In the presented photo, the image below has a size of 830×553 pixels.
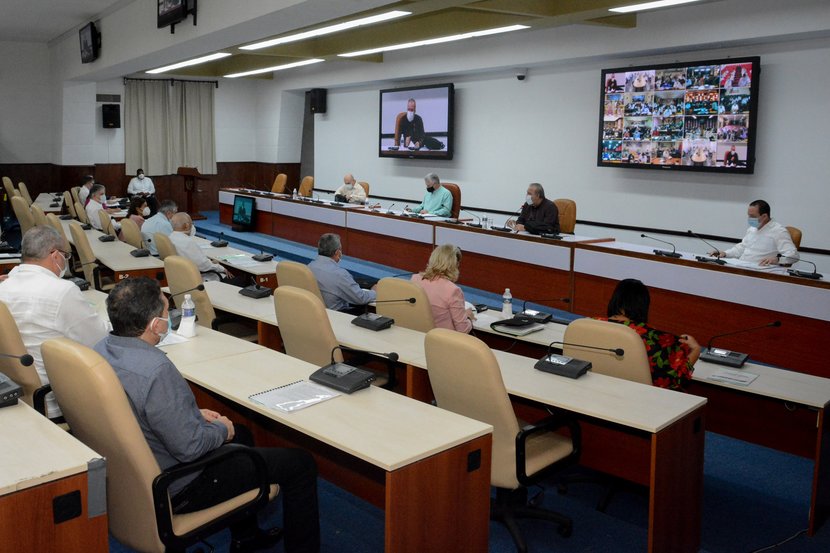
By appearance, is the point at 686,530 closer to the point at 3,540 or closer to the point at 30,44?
the point at 3,540

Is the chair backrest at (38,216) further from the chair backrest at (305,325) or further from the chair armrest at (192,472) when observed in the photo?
the chair armrest at (192,472)

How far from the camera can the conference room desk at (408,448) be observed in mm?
2402

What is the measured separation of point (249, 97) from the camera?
16.3 m

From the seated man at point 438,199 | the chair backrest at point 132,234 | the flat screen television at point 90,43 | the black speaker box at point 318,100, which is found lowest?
the chair backrest at point 132,234

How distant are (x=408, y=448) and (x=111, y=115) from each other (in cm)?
1373

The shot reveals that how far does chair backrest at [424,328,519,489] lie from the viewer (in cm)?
293

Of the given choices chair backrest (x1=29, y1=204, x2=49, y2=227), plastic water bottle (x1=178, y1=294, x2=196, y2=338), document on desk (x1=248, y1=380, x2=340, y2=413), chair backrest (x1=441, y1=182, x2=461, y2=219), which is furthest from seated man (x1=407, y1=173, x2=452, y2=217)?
document on desk (x1=248, y1=380, x2=340, y2=413)

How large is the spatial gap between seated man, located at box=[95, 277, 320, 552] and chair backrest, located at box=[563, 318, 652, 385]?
144 cm

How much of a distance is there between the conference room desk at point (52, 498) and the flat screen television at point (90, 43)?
10.0 meters

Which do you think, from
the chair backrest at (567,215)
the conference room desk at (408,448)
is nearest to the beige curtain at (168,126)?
the chair backrest at (567,215)

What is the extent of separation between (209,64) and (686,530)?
535 inches

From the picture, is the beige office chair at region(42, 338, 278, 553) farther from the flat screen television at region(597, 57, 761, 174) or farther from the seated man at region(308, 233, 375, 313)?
the flat screen television at region(597, 57, 761, 174)

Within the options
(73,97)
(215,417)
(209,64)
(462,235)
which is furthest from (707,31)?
(73,97)

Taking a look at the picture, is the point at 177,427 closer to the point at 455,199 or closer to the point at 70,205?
the point at 455,199
